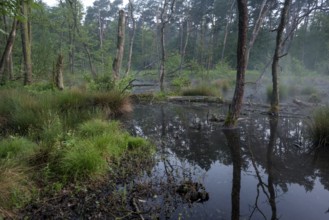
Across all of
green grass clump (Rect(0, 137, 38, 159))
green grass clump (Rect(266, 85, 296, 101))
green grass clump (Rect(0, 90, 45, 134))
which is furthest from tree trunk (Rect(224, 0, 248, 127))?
green grass clump (Rect(266, 85, 296, 101))

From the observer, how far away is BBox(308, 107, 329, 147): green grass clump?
5.85 m

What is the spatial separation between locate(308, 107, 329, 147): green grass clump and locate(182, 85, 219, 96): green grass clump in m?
7.42

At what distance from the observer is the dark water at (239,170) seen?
135 inches

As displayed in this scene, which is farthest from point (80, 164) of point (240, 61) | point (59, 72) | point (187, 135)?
point (59, 72)

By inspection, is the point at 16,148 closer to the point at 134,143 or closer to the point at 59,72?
the point at 134,143

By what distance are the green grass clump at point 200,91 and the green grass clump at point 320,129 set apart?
24.3ft

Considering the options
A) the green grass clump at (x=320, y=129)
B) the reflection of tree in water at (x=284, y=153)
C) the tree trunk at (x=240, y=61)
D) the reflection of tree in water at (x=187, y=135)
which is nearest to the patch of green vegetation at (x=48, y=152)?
the reflection of tree in water at (x=187, y=135)

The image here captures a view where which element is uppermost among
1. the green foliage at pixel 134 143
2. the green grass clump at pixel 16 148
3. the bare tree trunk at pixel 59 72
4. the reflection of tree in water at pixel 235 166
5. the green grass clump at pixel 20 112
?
the bare tree trunk at pixel 59 72

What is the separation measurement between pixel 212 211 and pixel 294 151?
3.31 metres

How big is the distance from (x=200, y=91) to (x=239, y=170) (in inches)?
355

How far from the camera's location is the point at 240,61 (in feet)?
22.8

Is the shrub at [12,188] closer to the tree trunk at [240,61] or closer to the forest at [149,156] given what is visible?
the forest at [149,156]

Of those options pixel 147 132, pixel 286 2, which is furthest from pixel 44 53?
pixel 286 2

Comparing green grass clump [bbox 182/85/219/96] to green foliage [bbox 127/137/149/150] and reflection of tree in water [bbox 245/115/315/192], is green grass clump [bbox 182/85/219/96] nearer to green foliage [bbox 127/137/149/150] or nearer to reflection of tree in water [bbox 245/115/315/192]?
reflection of tree in water [bbox 245/115/315/192]
